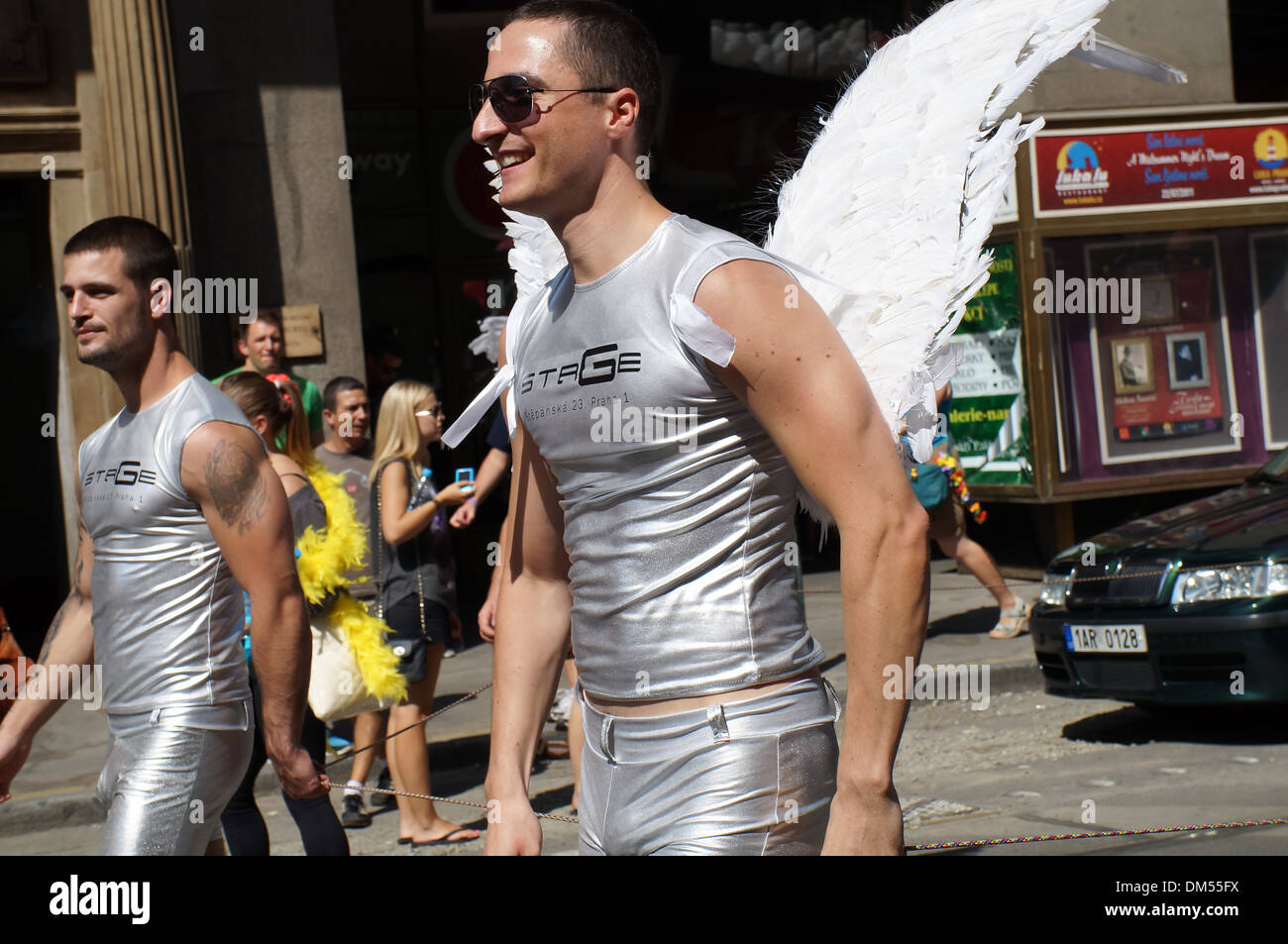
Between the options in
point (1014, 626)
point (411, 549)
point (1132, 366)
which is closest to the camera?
point (411, 549)

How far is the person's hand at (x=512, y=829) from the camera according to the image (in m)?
2.57

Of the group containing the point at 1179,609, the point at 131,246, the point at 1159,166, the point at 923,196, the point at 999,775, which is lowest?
the point at 999,775

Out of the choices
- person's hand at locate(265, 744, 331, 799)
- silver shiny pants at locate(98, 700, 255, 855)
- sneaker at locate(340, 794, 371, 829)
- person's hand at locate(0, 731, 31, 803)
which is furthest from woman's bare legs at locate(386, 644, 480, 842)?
silver shiny pants at locate(98, 700, 255, 855)

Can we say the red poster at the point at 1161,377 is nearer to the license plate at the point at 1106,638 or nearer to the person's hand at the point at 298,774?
the license plate at the point at 1106,638

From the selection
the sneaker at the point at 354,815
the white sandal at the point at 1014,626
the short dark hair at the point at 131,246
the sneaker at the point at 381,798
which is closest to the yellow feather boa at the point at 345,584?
the sneaker at the point at 354,815

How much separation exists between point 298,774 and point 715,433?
6.31 feet

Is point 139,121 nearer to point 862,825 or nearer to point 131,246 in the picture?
point 131,246

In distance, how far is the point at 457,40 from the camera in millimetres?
12977

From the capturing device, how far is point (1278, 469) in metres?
7.98

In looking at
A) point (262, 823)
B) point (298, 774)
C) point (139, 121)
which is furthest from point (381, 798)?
point (139, 121)

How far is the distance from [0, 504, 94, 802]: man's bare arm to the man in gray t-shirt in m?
2.72

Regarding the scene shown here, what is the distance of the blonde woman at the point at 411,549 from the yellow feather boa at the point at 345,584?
51cm

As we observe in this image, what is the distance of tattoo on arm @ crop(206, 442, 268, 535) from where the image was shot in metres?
3.70
